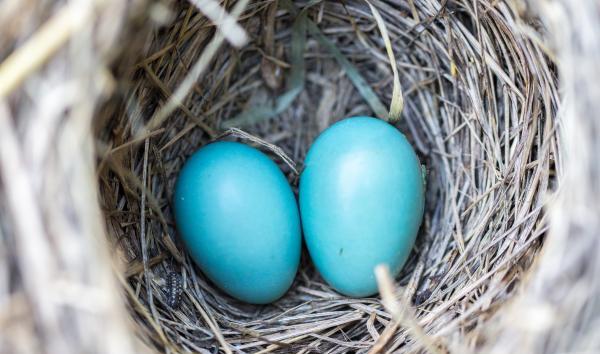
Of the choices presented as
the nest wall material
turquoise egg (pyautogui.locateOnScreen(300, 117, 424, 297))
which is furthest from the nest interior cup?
turquoise egg (pyautogui.locateOnScreen(300, 117, 424, 297))

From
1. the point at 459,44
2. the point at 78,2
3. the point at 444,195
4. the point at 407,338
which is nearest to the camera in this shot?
the point at 78,2

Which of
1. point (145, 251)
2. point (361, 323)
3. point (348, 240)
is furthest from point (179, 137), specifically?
point (361, 323)

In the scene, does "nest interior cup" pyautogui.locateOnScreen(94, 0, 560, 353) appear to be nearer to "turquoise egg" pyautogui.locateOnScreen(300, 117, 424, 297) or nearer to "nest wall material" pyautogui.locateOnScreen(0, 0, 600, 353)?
"nest wall material" pyautogui.locateOnScreen(0, 0, 600, 353)

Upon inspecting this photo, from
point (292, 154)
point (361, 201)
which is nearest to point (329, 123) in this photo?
point (292, 154)

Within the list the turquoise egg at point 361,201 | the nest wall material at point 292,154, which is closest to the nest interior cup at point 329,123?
the nest wall material at point 292,154

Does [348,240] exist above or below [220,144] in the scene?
below

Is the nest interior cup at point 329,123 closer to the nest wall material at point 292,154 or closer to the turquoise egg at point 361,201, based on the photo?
the nest wall material at point 292,154

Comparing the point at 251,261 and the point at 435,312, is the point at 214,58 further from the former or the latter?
the point at 435,312
